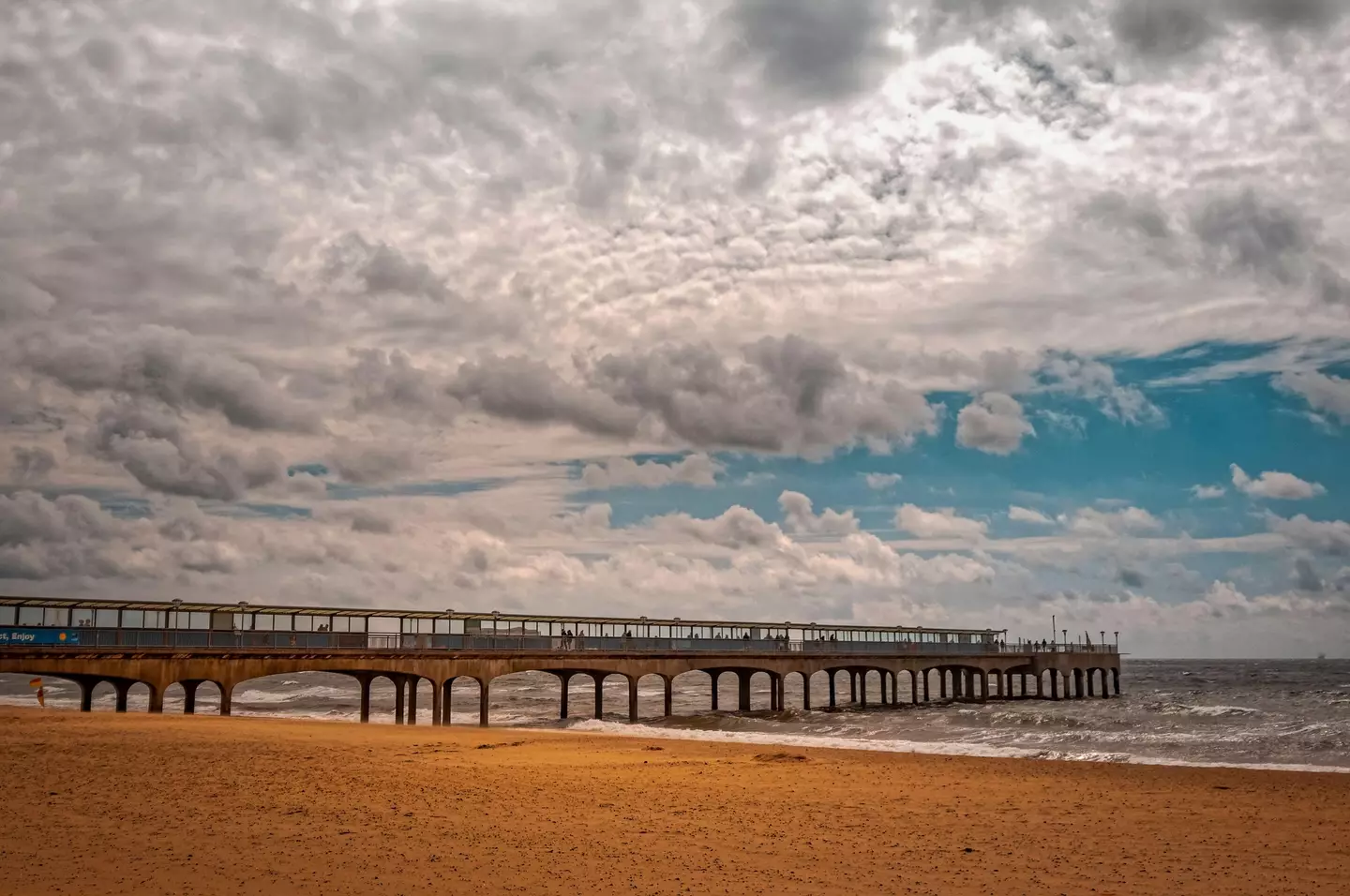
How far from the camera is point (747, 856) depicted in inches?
598

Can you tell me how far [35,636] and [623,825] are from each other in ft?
109

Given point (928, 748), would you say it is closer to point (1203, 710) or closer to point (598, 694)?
point (598, 694)

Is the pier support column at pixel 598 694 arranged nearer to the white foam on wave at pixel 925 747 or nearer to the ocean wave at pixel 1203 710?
the white foam on wave at pixel 925 747

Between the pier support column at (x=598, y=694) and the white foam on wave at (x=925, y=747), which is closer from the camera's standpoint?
the white foam on wave at (x=925, y=747)

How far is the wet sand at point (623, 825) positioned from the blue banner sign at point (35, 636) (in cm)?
1321

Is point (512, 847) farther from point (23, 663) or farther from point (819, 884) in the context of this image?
point (23, 663)

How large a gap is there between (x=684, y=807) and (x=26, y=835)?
10255 millimetres

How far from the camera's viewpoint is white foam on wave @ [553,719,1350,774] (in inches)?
1246

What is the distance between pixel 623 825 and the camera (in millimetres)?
17547

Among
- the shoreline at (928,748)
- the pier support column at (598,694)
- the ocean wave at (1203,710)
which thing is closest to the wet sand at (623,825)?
the shoreline at (928,748)

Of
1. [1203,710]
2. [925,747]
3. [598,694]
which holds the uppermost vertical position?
[925,747]

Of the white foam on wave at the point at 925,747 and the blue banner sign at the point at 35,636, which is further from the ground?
the blue banner sign at the point at 35,636

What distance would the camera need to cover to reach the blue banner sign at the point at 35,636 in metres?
40.9

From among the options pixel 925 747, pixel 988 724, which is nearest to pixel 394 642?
pixel 925 747
